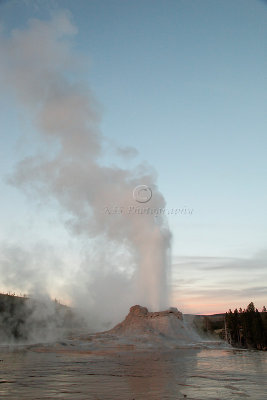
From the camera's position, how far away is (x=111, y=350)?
29.8 metres

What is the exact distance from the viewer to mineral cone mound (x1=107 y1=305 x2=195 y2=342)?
38.3 metres

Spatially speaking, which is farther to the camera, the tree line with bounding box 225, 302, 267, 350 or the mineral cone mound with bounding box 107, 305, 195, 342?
the tree line with bounding box 225, 302, 267, 350

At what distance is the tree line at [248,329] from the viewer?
219 ft

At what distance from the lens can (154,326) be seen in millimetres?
40125

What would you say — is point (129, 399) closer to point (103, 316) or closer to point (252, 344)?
point (103, 316)

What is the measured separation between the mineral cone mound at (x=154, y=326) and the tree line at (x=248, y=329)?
3140 cm

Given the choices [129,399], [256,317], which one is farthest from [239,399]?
[256,317]

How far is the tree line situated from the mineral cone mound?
3140 cm

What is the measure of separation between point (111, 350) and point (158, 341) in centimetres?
683

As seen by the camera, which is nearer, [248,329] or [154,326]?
[154,326]

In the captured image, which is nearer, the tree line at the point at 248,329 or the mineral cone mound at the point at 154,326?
the mineral cone mound at the point at 154,326

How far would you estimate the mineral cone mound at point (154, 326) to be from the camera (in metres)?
38.3

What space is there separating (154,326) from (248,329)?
37.0 m

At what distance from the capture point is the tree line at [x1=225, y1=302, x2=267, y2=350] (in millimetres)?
66812
